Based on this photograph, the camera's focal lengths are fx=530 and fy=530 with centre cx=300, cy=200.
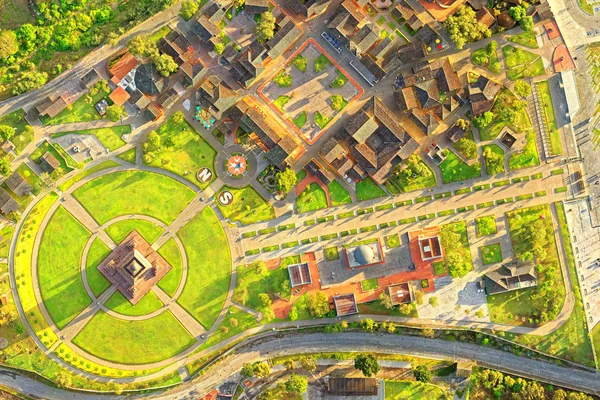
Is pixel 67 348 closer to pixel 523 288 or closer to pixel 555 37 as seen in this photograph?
pixel 523 288

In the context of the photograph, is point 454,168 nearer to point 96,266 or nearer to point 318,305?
point 318,305

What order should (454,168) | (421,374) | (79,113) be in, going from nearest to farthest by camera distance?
(421,374) → (79,113) → (454,168)

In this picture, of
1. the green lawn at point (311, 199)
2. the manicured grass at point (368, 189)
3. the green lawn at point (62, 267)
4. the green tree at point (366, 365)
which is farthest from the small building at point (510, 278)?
the green lawn at point (62, 267)

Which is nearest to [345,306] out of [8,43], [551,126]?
[551,126]

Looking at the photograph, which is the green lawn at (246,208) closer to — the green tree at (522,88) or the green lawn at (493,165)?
the green lawn at (493,165)

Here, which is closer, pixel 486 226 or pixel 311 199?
pixel 486 226

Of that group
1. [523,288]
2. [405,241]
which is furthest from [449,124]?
[523,288]
